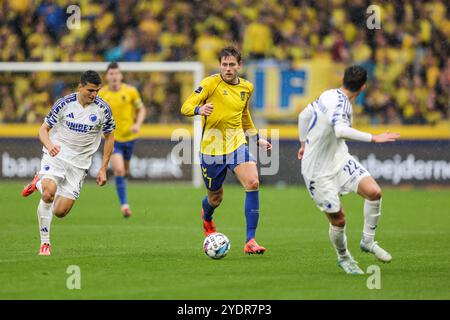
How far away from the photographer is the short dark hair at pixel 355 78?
31.8ft

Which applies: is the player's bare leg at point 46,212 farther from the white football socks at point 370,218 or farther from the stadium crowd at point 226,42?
the stadium crowd at point 226,42

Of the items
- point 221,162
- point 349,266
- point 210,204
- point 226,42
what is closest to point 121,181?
point 210,204

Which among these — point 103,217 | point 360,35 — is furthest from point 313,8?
point 103,217

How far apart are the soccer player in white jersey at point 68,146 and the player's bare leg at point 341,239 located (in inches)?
123

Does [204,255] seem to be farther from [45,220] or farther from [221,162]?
[45,220]

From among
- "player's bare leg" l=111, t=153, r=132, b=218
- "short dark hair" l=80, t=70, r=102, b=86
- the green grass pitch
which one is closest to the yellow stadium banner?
the green grass pitch

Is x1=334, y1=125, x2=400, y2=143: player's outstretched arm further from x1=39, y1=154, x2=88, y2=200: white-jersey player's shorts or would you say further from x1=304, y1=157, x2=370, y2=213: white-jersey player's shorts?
x1=39, y1=154, x2=88, y2=200: white-jersey player's shorts

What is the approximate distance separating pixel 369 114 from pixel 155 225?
382 inches

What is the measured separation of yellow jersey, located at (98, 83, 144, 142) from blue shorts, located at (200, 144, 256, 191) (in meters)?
5.52

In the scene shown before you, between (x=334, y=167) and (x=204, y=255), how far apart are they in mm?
2307

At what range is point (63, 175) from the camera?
11.5 metres

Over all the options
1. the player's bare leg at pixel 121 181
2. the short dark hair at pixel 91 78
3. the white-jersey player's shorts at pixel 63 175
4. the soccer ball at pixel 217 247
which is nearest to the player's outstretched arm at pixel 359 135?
the soccer ball at pixel 217 247
